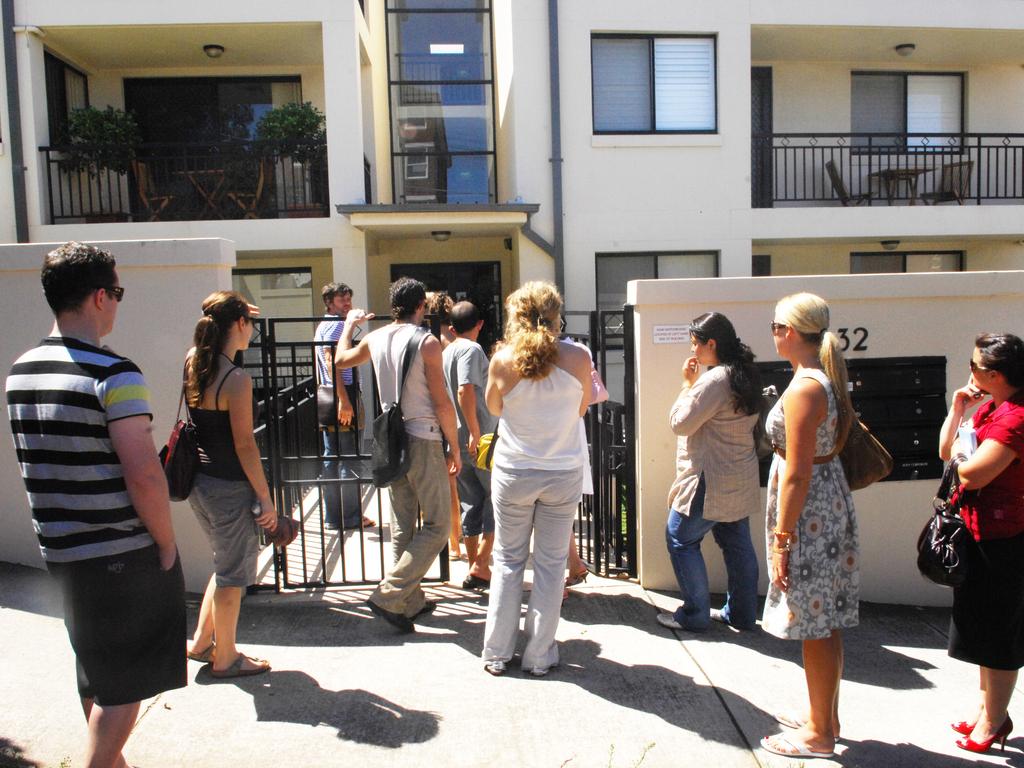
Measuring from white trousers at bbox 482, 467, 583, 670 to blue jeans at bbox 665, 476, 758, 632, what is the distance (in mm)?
859

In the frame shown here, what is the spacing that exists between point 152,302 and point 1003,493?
4552 mm

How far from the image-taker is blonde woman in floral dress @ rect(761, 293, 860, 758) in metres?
3.28

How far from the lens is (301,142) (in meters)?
11.4

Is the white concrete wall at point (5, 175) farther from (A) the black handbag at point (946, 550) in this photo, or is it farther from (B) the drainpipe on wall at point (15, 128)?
(A) the black handbag at point (946, 550)

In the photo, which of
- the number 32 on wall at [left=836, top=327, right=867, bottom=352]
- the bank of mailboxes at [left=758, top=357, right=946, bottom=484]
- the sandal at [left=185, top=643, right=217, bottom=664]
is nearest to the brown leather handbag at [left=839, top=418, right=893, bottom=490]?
the bank of mailboxes at [left=758, top=357, right=946, bottom=484]

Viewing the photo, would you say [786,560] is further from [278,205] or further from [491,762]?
[278,205]

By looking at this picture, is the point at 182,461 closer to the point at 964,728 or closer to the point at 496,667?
the point at 496,667

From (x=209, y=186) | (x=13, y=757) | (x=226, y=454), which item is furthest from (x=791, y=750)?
(x=209, y=186)

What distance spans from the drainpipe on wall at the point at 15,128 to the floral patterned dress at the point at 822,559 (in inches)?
420

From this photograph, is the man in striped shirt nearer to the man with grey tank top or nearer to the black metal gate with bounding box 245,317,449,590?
the man with grey tank top

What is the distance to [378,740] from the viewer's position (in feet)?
11.7

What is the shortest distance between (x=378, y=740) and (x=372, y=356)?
2.02 meters

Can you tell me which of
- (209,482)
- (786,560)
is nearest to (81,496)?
(209,482)

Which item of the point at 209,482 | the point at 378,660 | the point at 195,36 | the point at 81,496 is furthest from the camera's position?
the point at 195,36
